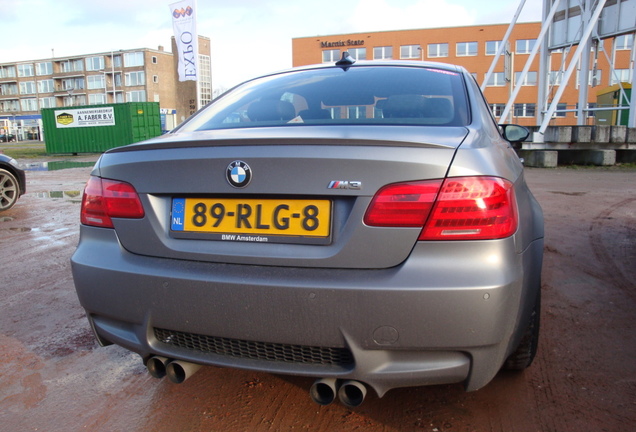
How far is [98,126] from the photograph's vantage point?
1103 inches

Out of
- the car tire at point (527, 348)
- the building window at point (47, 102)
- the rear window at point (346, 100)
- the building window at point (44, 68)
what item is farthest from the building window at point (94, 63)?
the car tire at point (527, 348)

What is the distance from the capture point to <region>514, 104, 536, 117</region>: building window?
5715 cm

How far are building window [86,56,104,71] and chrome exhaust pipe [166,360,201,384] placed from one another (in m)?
99.7

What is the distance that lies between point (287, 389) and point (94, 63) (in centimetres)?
10097

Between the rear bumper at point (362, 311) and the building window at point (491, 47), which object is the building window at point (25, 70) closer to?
the building window at point (491, 47)

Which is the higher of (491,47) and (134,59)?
(134,59)

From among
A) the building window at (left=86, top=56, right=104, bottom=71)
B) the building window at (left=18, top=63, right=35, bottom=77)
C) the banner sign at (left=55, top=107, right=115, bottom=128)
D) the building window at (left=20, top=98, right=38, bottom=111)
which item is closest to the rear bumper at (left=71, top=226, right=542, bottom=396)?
the banner sign at (left=55, top=107, right=115, bottom=128)

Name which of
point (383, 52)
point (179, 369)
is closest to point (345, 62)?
point (179, 369)

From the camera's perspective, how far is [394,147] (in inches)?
69.4

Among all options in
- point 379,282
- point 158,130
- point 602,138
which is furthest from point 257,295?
point 158,130

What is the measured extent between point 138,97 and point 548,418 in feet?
305

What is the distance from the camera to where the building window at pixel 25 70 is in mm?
97188

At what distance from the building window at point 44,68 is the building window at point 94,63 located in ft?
29.3

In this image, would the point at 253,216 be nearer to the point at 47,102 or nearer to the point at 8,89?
the point at 47,102
